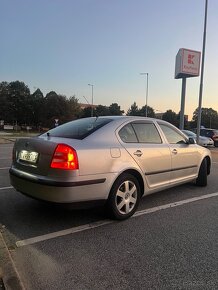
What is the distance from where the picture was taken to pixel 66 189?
4.70 metres

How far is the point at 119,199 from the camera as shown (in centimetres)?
532

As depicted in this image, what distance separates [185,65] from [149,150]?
24.4m

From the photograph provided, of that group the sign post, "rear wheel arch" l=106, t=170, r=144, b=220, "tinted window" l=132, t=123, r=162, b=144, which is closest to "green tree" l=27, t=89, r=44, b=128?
the sign post

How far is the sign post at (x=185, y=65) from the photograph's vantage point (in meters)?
28.7

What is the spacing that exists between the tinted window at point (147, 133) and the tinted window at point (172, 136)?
0.32 m

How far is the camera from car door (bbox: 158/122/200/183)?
6656 mm

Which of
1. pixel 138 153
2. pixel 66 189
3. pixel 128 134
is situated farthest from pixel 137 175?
pixel 66 189

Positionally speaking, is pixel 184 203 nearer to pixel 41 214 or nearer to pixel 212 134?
pixel 41 214

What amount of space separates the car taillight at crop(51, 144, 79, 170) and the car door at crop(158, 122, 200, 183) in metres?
2.33

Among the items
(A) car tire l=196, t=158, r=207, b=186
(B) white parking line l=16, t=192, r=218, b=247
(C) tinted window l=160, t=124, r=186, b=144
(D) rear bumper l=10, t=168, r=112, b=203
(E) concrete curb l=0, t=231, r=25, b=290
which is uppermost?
(C) tinted window l=160, t=124, r=186, b=144

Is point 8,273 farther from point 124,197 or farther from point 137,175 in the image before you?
point 137,175

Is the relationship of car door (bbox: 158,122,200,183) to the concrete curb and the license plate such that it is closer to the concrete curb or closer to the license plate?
the license plate

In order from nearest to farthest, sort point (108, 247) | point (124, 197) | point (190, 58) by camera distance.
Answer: point (108, 247) < point (124, 197) < point (190, 58)

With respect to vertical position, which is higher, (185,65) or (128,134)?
(185,65)
